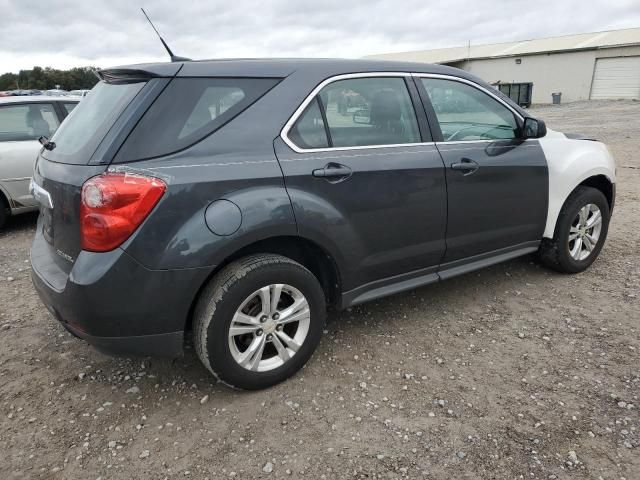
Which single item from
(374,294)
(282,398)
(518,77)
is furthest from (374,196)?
(518,77)

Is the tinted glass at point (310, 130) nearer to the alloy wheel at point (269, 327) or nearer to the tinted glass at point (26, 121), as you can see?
the alloy wheel at point (269, 327)

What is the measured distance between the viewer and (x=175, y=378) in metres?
2.92

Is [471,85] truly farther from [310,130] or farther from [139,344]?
[139,344]

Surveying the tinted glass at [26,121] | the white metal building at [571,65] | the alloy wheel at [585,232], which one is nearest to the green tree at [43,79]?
the white metal building at [571,65]

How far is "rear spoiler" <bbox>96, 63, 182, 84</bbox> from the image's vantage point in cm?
243

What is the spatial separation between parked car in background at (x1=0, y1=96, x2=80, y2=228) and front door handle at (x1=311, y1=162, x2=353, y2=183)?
166 inches

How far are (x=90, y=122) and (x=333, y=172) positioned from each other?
1289mm

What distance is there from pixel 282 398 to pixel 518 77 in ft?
132

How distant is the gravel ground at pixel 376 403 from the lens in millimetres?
2256

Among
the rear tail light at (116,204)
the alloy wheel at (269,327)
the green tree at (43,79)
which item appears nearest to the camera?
the rear tail light at (116,204)

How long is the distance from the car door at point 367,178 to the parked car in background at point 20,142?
13.5ft

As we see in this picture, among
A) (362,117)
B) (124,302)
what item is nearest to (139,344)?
(124,302)

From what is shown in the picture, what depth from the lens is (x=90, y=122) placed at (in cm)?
259

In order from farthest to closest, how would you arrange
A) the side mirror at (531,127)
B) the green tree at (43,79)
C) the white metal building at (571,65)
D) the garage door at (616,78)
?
the green tree at (43,79) < the white metal building at (571,65) < the garage door at (616,78) < the side mirror at (531,127)
